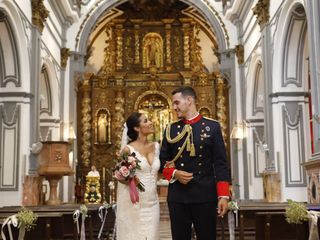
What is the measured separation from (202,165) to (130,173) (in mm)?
925

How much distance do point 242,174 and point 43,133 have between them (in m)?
7.25

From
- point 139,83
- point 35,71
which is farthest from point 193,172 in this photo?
point 139,83

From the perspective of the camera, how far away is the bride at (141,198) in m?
4.86

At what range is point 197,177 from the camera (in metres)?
Result: 3.96

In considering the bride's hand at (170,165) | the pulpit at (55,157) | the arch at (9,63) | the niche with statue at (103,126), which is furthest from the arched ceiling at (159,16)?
the bride's hand at (170,165)

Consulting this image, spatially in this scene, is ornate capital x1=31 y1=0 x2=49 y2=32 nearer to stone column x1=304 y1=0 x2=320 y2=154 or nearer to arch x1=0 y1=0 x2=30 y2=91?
arch x1=0 y1=0 x2=30 y2=91

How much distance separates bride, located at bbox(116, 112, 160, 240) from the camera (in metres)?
4.86

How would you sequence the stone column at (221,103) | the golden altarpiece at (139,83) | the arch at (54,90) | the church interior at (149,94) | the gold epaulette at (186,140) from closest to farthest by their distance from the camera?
1. the gold epaulette at (186,140)
2. the church interior at (149,94)
3. the arch at (54,90)
4. the stone column at (221,103)
5. the golden altarpiece at (139,83)

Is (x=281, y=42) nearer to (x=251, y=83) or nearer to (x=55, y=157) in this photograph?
(x=251, y=83)

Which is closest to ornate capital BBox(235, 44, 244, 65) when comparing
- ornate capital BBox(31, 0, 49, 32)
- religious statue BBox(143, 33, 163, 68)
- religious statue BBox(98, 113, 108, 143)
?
religious statue BBox(143, 33, 163, 68)

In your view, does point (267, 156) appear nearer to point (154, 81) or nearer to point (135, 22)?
point (154, 81)

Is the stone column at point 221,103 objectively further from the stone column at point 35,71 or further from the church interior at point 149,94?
the stone column at point 35,71

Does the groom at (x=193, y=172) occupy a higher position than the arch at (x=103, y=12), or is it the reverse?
the arch at (x=103, y=12)

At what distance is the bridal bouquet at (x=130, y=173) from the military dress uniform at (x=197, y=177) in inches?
23.9
